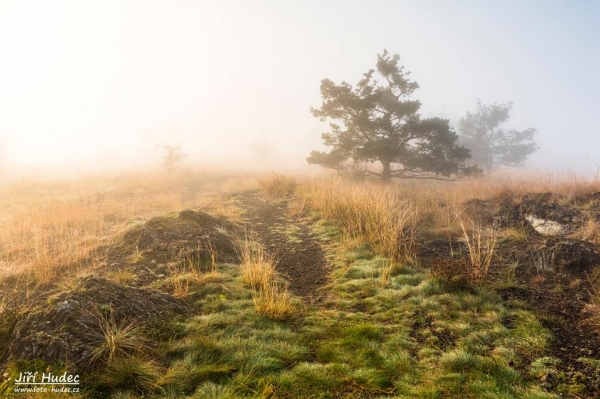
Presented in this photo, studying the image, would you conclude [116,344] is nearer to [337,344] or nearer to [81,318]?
[81,318]

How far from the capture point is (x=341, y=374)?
3.13m

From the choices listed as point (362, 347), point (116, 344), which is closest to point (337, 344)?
point (362, 347)

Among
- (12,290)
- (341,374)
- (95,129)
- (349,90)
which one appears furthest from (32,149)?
(341,374)

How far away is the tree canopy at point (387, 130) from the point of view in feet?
57.2

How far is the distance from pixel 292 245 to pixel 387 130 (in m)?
12.8

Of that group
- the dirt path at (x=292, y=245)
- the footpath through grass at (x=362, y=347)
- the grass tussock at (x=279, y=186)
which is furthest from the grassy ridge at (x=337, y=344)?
the grass tussock at (x=279, y=186)

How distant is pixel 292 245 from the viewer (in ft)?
26.9

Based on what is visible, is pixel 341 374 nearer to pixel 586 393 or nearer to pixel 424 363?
pixel 424 363

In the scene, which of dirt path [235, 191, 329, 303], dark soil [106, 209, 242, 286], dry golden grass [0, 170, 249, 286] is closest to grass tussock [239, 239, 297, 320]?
dirt path [235, 191, 329, 303]

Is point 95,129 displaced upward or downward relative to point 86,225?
upward

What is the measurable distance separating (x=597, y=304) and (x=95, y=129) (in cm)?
12382

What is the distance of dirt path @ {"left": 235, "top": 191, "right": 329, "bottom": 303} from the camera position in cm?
575

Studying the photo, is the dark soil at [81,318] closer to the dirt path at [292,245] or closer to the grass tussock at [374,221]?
the dirt path at [292,245]

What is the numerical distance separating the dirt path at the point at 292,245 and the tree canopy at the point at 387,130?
7.24 m
